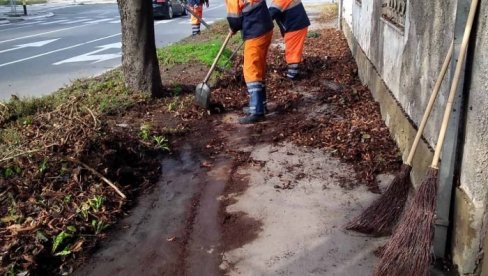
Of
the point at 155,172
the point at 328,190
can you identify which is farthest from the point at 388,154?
the point at 155,172

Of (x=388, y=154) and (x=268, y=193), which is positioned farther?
(x=388, y=154)

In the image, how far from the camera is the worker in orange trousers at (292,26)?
779cm

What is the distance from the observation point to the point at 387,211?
3.21 m

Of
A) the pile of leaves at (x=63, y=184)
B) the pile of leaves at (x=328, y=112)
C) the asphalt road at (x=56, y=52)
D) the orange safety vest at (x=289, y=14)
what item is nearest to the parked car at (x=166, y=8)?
the asphalt road at (x=56, y=52)

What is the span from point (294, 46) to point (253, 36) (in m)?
2.31

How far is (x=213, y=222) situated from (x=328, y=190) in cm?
106

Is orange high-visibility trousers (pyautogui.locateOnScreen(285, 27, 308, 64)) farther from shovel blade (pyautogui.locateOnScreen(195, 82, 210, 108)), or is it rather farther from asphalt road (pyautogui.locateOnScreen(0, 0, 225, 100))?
asphalt road (pyautogui.locateOnScreen(0, 0, 225, 100))

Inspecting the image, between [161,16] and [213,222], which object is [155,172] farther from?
[161,16]

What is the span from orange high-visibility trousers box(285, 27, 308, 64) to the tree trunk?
2214mm

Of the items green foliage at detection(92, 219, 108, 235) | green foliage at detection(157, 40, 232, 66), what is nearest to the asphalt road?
green foliage at detection(157, 40, 232, 66)

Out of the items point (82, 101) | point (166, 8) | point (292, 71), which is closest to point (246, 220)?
point (82, 101)

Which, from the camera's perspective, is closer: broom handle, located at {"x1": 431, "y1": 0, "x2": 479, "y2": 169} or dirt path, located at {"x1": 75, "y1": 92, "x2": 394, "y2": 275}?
broom handle, located at {"x1": 431, "y1": 0, "x2": 479, "y2": 169}

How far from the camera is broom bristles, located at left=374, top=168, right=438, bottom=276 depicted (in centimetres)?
256

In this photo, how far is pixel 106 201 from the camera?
12.8 ft
